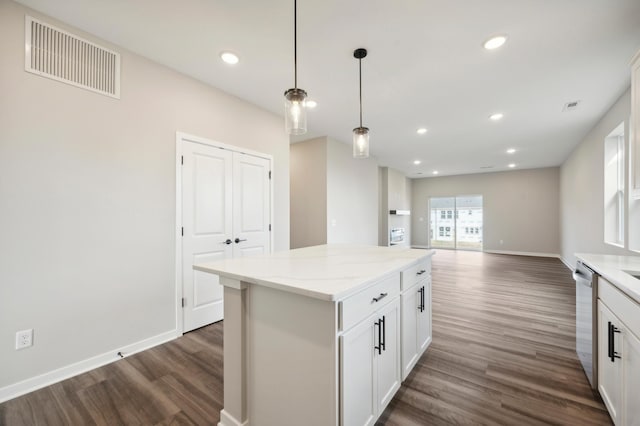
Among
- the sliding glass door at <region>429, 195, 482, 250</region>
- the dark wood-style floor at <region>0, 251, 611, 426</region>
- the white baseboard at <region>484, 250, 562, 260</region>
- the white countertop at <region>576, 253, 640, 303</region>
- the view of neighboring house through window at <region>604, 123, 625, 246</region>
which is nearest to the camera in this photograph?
the white countertop at <region>576, 253, 640, 303</region>

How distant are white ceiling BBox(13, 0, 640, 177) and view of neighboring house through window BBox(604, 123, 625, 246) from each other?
49 cm

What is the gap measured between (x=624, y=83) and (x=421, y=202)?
7.45 metres

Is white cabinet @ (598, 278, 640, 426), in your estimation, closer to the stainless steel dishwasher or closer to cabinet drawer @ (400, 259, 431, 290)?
the stainless steel dishwasher

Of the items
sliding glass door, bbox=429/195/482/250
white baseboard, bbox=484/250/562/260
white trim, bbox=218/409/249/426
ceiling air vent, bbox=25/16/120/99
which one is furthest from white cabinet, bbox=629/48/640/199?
sliding glass door, bbox=429/195/482/250

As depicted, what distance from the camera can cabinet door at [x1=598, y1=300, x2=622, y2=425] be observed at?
4.73 ft

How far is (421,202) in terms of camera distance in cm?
1022

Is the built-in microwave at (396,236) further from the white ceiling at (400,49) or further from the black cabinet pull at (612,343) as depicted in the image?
the black cabinet pull at (612,343)

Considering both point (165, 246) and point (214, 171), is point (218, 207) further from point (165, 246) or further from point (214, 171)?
point (165, 246)

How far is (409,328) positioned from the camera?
1949mm

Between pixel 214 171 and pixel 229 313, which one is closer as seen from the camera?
pixel 229 313

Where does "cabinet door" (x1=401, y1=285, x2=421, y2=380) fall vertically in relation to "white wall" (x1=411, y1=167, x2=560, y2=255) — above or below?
below

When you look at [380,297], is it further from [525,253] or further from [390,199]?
[525,253]

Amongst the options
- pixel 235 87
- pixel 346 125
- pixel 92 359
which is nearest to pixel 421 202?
pixel 346 125

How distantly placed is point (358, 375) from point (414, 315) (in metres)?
0.90
